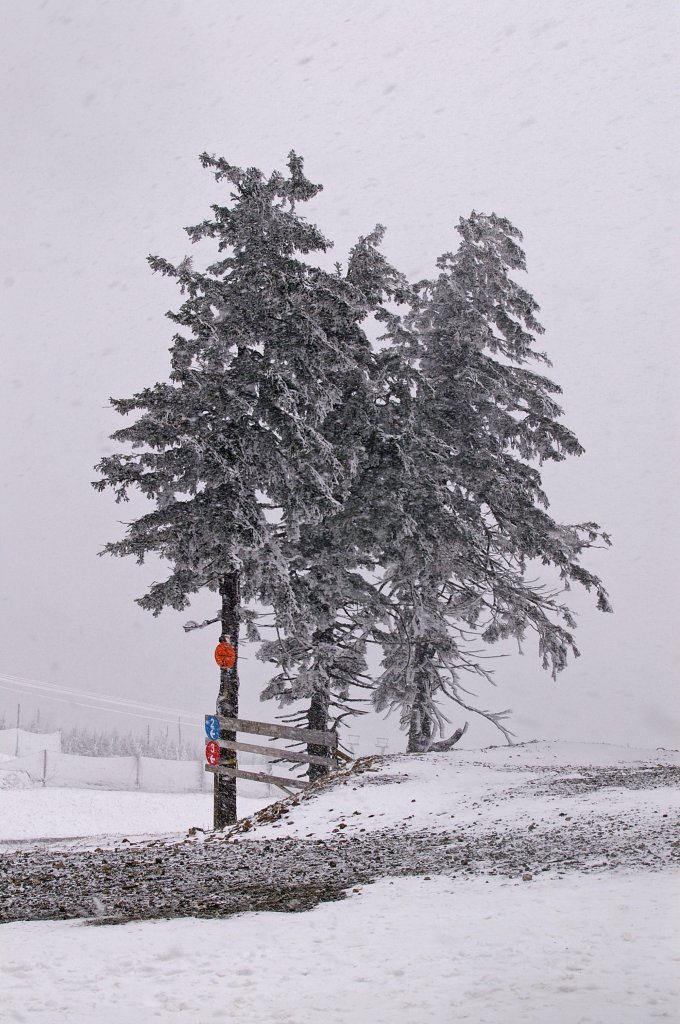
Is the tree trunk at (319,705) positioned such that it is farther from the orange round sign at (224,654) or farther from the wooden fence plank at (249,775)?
the orange round sign at (224,654)

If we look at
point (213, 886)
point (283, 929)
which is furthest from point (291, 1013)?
point (213, 886)

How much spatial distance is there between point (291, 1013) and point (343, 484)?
1378 centimetres

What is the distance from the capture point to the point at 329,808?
39.9 ft

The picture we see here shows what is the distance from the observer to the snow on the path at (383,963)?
4117 millimetres

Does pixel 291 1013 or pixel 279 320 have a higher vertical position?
pixel 279 320

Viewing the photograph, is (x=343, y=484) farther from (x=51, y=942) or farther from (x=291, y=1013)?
(x=291, y=1013)

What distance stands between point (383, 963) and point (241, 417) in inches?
452

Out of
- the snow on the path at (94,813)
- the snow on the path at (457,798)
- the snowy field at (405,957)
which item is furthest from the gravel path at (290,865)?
the snow on the path at (94,813)

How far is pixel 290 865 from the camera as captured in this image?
893cm

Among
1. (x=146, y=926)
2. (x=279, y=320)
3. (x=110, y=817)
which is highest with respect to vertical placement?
(x=279, y=320)

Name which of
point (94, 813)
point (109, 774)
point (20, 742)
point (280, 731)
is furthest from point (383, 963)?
point (20, 742)

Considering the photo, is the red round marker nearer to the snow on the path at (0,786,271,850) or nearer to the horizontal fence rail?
the horizontal fence rail

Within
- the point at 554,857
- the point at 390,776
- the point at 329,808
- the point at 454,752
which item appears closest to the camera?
the point at 554,857

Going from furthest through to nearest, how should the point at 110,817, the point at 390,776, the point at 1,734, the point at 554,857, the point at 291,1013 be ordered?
the point at 1,734 → the point at 110,817 → the point at 390,776 → the point at 554,857 → the point at 291,1013
